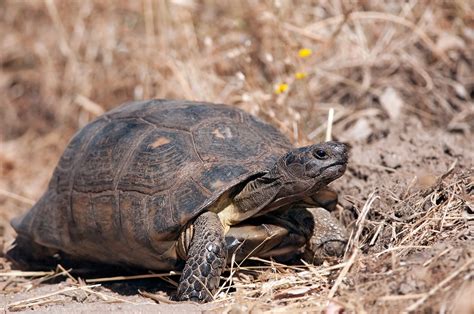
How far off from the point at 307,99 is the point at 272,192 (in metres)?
2.61

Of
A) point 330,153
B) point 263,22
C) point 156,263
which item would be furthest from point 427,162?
point 263,22

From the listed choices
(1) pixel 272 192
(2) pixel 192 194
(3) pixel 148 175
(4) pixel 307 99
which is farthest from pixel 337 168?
(4) pixel 307 99

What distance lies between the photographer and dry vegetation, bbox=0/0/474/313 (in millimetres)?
3604

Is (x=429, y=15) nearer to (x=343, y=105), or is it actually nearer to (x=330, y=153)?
(x=343, y=105)

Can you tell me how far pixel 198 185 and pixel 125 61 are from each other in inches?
182

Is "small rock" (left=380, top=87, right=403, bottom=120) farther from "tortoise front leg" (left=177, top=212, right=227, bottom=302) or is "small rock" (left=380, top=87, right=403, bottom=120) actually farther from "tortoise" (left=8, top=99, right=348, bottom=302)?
"tortoise front leg" (left=177, top=212, right=227, bottom=302)

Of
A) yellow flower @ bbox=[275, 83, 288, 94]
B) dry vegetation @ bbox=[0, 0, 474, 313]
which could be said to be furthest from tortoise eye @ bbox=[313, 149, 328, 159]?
yellow flower @ bbox=[275, 83, 288, 94]

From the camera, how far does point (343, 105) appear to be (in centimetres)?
705

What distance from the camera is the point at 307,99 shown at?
6.51m

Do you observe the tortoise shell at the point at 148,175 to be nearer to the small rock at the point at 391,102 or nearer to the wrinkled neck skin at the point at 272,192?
the wrinkled neck skin at the point at 272,192

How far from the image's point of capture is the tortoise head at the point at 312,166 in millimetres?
3842

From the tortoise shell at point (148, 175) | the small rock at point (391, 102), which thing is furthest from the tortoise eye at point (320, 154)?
the small rock at point (391, 102)

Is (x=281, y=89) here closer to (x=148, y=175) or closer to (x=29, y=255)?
(x=148, y=175)

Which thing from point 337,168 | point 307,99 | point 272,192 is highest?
point 337,168
